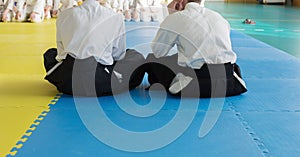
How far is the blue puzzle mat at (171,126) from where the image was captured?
2832 mm

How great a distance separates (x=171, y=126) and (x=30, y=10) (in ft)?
27.9

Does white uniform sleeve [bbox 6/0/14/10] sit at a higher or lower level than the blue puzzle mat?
higher

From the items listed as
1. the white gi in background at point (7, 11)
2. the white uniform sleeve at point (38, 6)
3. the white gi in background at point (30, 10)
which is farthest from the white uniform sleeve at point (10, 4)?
the white uniform sleeve at point (38, 6)

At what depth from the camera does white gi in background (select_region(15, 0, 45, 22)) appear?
409 inches

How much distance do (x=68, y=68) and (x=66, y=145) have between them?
1.29 metres

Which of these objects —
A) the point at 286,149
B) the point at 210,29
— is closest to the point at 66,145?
the point at 286,149

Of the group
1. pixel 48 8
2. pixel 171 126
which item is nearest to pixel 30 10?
pixel 48 8

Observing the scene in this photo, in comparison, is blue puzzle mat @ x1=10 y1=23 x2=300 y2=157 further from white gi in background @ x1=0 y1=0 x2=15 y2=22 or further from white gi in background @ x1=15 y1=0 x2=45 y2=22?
white gi in background @ x1=0 y1=0 x2=15 y2=22

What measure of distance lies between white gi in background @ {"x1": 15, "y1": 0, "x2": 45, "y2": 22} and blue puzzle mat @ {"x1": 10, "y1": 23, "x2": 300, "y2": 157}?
693 cm

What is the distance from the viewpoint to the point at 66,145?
9.45 ft

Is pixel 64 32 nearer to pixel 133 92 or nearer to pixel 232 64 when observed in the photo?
pixel 133 92

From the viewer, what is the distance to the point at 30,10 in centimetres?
1073

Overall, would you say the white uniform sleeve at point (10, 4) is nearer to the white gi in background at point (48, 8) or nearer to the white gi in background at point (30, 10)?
the white gi in background at point (30, 10)

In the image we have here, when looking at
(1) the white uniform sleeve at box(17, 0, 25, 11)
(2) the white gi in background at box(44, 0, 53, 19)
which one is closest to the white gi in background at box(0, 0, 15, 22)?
(1) the white uniform sleeve at box(17, 0, 25, 11)
